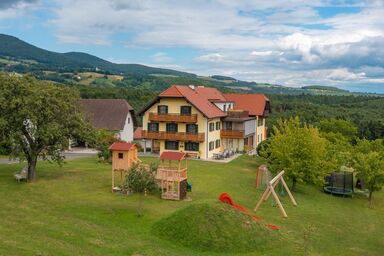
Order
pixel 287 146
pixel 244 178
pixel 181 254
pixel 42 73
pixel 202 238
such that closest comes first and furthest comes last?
pixel 181 254
pixel 202 238
pixel 287 146
pixel 244 178
pixel 42 73

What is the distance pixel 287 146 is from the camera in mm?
37875

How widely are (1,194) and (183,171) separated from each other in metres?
12.4

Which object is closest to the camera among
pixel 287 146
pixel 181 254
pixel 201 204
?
pixel 181 254

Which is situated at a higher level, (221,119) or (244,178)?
(221,119)

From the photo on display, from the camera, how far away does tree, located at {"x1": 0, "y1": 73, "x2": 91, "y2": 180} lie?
31.4m

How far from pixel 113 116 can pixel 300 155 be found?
31.4 metres

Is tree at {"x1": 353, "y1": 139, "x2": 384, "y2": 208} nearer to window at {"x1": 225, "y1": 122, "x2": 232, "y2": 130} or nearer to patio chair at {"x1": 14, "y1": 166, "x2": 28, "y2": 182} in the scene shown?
window at {"x1": 225, "y1": 122, "x2": 232, "y2": 130}

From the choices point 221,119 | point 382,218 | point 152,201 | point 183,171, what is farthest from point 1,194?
point 221,119

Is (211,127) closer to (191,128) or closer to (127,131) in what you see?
(191,128)

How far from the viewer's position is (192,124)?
51.7 meters

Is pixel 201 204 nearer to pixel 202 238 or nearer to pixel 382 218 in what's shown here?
pixel 202 238

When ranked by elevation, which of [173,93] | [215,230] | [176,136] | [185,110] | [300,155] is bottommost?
[215,230]

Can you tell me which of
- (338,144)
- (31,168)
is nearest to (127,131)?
(338,144)

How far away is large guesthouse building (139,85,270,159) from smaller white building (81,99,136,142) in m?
6.99
